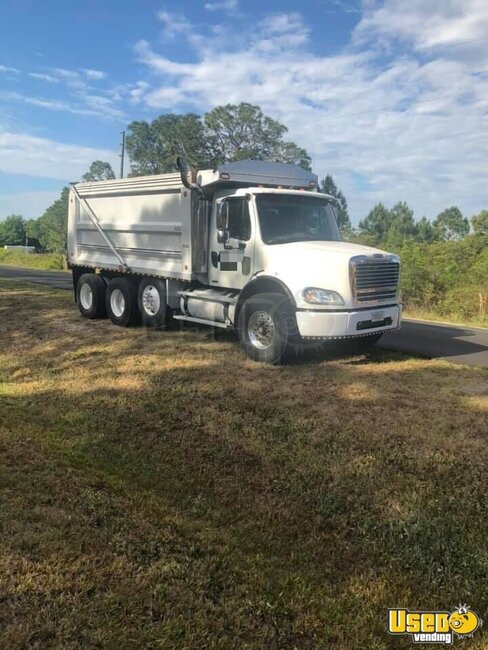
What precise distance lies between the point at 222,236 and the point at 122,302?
3279 millimetres

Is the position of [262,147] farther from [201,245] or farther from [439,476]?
[439,476]

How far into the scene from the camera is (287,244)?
773 cm

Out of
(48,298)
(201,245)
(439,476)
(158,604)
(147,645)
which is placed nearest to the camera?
(147,645)

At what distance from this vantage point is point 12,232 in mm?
139625

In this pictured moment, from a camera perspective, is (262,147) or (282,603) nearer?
(282,603)

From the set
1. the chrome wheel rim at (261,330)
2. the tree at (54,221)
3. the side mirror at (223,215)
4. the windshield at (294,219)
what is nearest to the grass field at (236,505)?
the chrome wheel rim at (261,330)

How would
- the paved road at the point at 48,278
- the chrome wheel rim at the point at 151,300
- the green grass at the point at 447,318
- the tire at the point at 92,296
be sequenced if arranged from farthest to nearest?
the paved road at the point at 48,278
the green grass at the point at 447,318
the tire at the point at 92,296
the chrome wheel rim at the point at 151,300

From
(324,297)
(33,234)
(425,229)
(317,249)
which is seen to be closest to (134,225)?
(317,249)

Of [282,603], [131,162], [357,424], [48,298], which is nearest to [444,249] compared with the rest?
[48,298]

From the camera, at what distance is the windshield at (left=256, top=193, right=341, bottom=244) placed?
801 centimetres

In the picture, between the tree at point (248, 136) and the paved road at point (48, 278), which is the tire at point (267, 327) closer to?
the paved road at point (48, 278)

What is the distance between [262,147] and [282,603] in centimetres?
5862

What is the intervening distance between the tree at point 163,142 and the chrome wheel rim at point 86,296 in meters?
49.3

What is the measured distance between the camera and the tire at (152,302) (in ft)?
32.5
